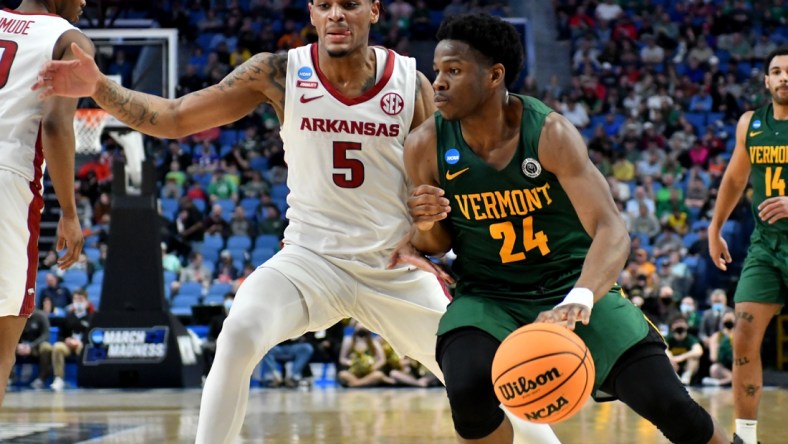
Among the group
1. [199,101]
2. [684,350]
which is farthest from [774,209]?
[684,350]

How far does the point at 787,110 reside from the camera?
6.57 m

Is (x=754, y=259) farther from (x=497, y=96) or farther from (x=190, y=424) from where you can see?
(x=190, y=424)

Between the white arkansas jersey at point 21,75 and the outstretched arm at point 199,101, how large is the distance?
0.32 ft

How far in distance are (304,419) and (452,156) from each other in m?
4.92

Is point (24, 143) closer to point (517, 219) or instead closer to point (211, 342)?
point (517, 219)

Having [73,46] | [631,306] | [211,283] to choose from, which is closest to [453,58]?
[631,306]

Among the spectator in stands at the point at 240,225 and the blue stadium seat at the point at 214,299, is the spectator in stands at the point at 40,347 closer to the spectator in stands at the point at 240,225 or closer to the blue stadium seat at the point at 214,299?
the blue stadium seat at the point at 214,299

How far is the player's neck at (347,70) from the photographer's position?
486 cm

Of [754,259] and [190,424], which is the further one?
[190,424]

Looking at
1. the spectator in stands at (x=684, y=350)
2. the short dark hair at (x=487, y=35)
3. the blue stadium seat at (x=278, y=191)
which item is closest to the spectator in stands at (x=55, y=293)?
the blue stadium seat at (x=278, y=191)

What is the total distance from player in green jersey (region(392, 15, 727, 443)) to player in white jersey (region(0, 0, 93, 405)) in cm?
155

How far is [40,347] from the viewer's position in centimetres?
1413

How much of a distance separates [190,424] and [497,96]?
195 inches

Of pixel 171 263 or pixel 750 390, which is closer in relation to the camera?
pixel 750 390
